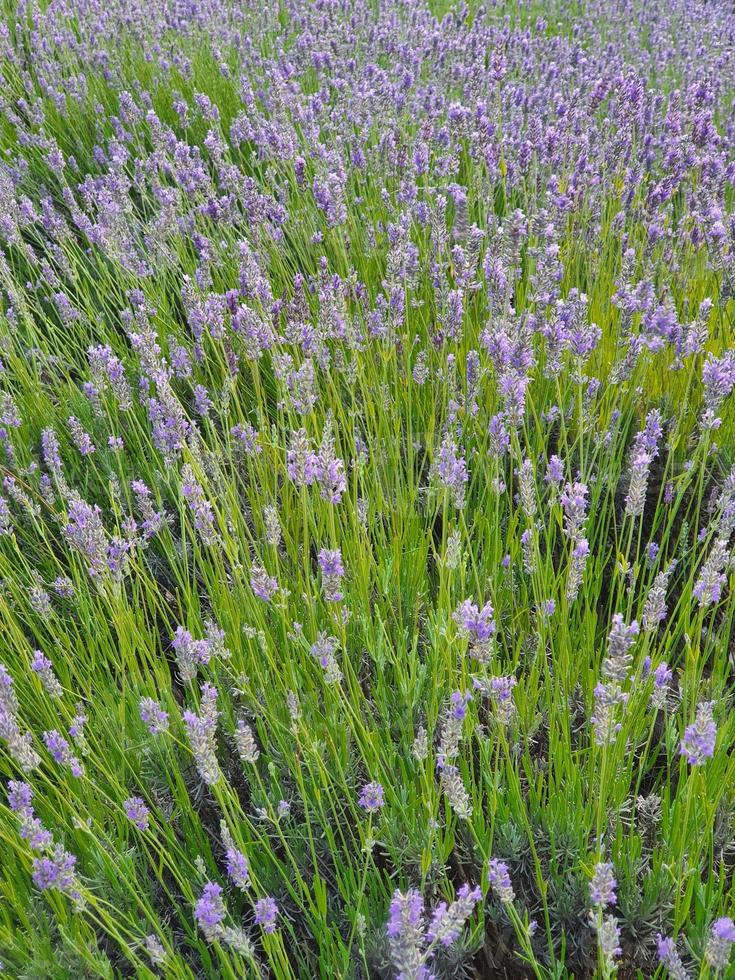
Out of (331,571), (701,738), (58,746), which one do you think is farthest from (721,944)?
(58,746)

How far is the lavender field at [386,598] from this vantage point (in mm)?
1294

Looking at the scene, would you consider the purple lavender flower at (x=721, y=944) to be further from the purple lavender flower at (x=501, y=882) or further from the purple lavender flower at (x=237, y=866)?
the purple lavender flower at (x=237, y=866)

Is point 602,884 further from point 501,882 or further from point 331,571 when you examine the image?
point 331,571

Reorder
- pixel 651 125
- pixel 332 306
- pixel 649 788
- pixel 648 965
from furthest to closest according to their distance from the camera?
A: 1. pixel 651 125
2. pixel 332 306
3. pixel 649 788
4. pixel 648 965

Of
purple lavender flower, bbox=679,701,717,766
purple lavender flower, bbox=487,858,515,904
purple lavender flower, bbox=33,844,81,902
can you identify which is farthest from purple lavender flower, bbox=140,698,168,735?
purple lavender flower, bbox=679,701,717,766

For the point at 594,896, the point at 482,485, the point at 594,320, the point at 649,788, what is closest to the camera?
the point at 594,896

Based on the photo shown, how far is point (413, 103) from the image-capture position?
3.98 metres

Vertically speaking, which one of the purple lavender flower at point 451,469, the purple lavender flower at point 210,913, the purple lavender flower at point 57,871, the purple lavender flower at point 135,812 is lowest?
the purple lavender flower at point 210,913

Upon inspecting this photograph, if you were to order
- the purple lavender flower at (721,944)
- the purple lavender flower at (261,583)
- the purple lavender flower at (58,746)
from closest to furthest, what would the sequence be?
the purple lavender flower at (721,944) → the purple lavender flower at (58,746) → the purple lavender flower at (261,583)

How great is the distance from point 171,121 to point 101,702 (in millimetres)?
4027

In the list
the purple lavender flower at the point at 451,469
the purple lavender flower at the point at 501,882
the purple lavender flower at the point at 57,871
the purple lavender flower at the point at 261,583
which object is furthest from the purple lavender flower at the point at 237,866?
the purple lavender flower at the point at 451,469

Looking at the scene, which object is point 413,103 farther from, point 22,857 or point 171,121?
point 22,857

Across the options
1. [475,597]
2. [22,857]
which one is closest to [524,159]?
[475,597]

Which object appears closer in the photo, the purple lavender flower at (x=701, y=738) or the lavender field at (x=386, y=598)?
the purple lavender flower at (x=701, y=738)
